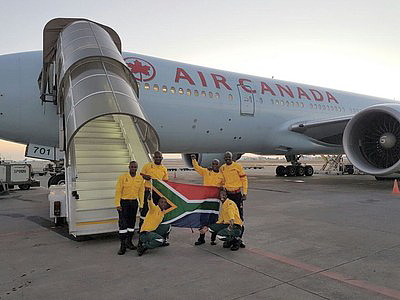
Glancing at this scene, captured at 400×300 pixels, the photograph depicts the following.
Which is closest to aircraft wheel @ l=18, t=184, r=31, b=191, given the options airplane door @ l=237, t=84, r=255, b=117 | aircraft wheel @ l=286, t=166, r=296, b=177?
airplane door @ l=237, t=84, r=255, b=117

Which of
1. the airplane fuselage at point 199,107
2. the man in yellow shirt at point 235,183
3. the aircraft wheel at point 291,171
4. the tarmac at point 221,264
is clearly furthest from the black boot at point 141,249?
the aircraft wheel at point 291,171

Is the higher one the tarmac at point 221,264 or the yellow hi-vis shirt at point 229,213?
the yellow hi-vis shirt at point 229,213

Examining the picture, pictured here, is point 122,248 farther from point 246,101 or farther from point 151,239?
point 246,101

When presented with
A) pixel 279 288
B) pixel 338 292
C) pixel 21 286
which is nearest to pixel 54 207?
pixel 21 286

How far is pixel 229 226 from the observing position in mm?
4508

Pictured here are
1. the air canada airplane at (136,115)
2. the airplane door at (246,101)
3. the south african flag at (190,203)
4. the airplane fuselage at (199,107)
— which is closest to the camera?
the south african flag at (190,203)

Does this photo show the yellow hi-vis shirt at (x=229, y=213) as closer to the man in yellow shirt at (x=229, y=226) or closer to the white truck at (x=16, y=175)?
the man in yellow shirt at (x=229, y=226)

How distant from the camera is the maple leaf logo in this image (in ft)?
33.0

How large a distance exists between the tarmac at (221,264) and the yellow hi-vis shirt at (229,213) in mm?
356

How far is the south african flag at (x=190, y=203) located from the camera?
15.9 feet

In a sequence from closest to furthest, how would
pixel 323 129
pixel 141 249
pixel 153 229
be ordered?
pixel 141 249, pixel 153 229, pixel 323 129

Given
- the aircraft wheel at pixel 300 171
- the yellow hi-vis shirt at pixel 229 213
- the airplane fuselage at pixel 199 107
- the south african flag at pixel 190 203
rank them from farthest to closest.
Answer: the aircraft wheel at pixel 300 171 < the airplane fuselage at pixel 199 107 < the south african flag at pixel 190 203 < the yellow hi-vis shirt at pixel 229 213

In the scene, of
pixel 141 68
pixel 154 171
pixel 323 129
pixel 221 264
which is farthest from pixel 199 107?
pixel 221 264

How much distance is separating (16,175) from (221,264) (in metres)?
11.6
